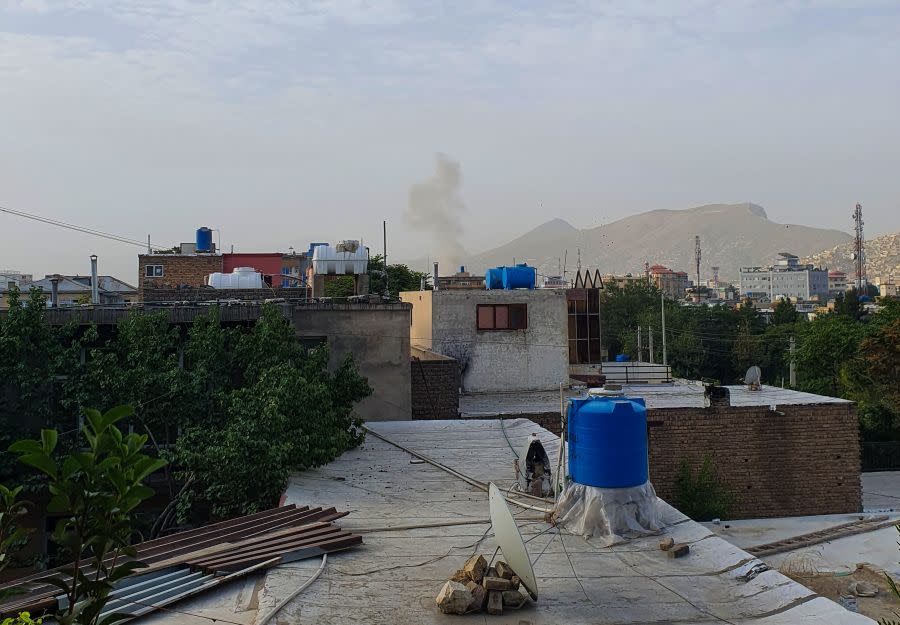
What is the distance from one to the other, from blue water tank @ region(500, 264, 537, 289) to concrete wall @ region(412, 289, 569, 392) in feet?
3.89

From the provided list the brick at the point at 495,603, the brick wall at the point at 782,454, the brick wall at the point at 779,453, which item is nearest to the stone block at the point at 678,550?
the brick at the point at 495,603

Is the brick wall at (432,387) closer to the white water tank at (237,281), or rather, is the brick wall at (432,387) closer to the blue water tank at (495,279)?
the blue water tank at (495,279)

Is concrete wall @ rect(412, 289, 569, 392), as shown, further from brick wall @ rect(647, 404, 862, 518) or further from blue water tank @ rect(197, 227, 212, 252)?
blue water tank @ rect(197, 227, 212, 252)

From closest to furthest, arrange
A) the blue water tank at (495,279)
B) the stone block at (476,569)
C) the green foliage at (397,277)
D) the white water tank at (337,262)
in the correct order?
the stone block at (476,569) → the white water tank at (337,262) → the blue water tank at (495,279) → the green foliage at (397,277)

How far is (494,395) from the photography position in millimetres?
26672

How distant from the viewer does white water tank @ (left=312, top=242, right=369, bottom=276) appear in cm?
2383

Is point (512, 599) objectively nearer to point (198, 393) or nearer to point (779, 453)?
point (198, 393)

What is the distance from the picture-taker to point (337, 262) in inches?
939

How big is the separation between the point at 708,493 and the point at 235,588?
14867mm

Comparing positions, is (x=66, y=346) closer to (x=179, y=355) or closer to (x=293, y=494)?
(x=179, y=355)

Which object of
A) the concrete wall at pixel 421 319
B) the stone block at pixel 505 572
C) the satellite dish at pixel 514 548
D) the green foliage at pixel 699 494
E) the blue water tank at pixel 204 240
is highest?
the blue water tank at pixel 204 240

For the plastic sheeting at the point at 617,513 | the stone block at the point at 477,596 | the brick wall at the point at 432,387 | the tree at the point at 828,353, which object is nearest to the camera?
the stone block at the point at 477,596

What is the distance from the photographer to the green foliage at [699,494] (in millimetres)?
20141

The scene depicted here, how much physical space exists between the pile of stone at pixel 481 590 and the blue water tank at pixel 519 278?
21094mm
